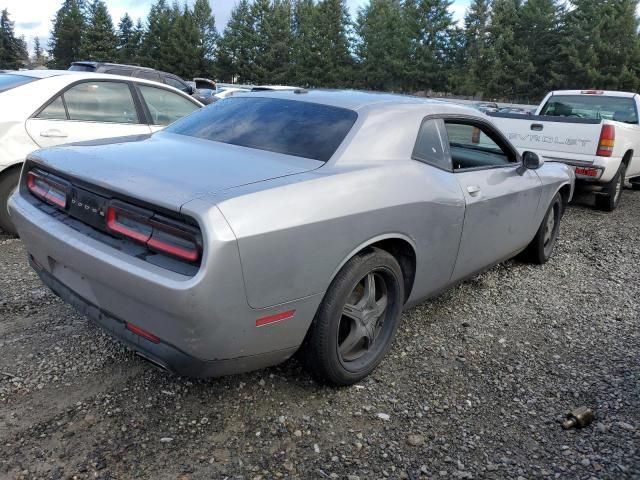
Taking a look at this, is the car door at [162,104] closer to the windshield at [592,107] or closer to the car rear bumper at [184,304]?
the car rear bumper at [184,304]

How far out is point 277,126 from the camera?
315 centimetres

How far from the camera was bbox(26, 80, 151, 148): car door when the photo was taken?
506 cm

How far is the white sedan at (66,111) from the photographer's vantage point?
15.9ft

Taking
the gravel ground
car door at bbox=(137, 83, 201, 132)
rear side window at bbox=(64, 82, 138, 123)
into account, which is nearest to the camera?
the gravel ground

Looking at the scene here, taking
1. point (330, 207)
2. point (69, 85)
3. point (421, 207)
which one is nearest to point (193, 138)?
point (330, 207)

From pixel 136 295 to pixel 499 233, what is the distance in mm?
2689

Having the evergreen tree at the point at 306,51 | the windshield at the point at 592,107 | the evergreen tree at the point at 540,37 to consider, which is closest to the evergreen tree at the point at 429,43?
the evergreen tree at the point at 540,37

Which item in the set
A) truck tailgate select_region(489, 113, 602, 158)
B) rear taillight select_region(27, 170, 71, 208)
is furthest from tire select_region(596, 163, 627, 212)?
rear taillight select_region(27, 170, 71, 208)

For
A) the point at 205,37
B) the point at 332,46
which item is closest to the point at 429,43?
the point at 332,46

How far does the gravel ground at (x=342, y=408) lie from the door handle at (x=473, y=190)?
95 cm

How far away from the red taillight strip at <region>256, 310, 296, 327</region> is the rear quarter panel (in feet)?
0.21

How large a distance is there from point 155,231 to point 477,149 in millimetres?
3088

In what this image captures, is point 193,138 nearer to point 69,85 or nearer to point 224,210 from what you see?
point 224,210

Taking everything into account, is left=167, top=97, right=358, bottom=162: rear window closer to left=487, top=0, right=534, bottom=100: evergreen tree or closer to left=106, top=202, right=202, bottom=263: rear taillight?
left=106, top=202, right=202, bottom=263: rear taillight
